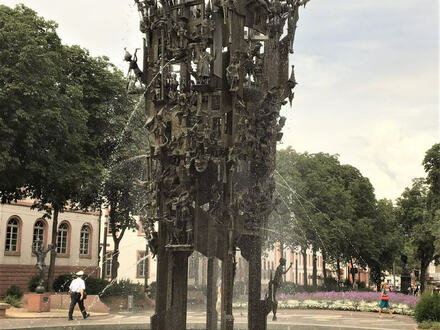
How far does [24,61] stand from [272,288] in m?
19.1

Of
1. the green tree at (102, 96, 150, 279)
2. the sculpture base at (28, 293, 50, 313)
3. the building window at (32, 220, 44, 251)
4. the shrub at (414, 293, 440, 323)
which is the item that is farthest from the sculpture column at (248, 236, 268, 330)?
the building window at (32, 220, 44, 251)

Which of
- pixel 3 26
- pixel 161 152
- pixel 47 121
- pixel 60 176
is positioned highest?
pixel 3 26

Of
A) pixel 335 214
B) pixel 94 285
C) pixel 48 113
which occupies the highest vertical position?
pixel 48 113

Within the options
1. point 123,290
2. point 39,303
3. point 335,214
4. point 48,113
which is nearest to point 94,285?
point 123,290

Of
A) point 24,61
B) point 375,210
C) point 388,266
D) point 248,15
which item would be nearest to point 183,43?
point 248,15

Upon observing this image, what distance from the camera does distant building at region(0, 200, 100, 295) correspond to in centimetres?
4169

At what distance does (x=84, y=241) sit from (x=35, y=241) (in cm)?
588

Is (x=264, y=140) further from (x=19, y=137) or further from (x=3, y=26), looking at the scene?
(x=3, y=26)

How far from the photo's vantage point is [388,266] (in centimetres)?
5962

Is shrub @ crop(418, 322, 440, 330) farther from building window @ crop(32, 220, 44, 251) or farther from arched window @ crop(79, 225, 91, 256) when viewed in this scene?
arched window @ crop(79, 225, 91, 256)

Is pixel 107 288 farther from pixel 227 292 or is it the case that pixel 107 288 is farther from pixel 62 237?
pixel 227 292

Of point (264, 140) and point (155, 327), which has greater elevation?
point (264, 140)

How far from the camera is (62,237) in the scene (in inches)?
1850

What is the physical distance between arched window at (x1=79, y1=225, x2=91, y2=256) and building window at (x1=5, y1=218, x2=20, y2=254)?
6403 mm
